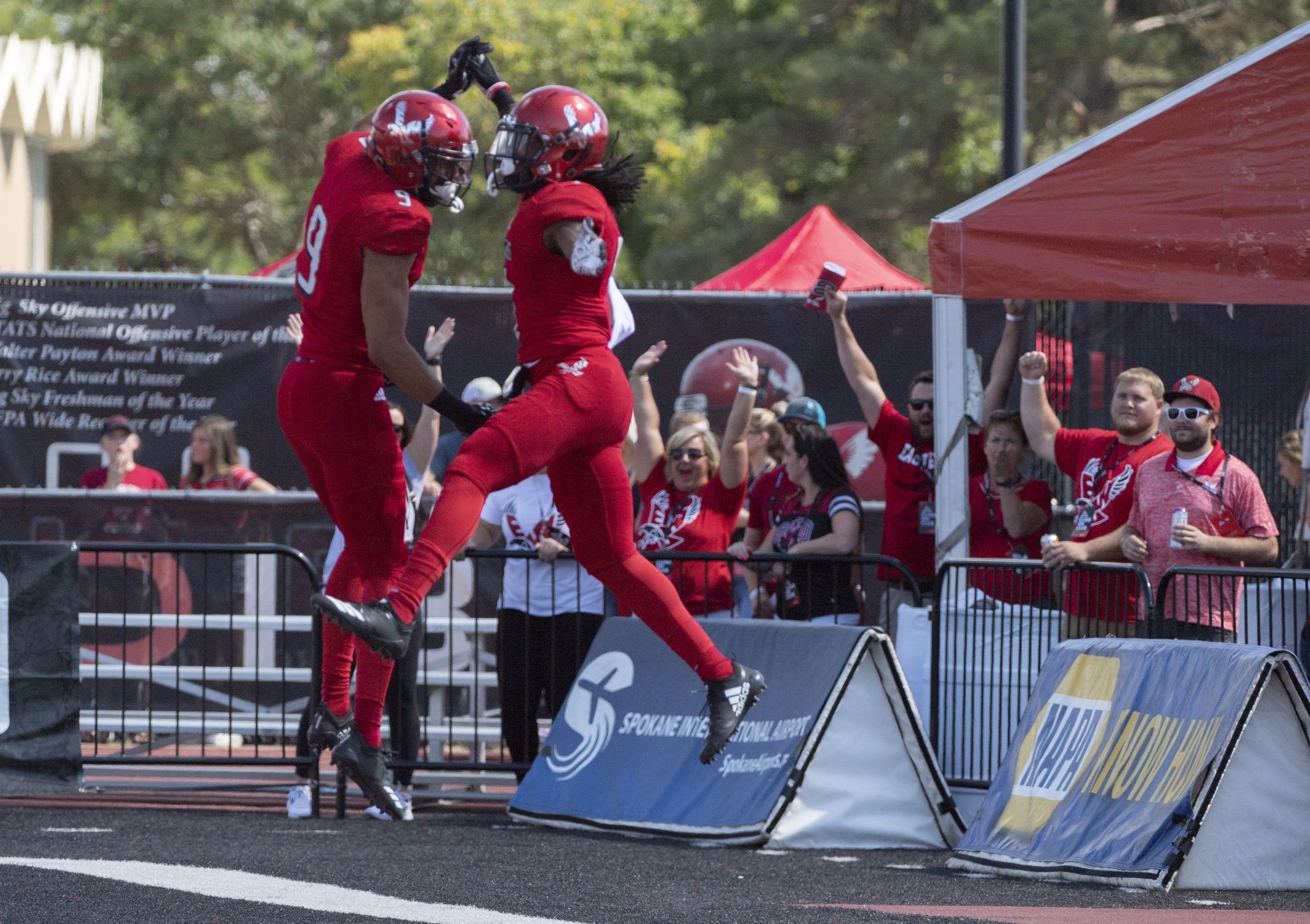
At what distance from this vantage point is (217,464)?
1070cm

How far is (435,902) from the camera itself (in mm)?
5852

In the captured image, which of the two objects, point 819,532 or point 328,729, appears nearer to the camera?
point 328,729

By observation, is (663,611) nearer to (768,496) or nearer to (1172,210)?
(1172,210)

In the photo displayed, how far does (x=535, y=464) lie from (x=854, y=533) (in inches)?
129

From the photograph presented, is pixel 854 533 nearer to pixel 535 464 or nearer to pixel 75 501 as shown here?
pixel 535 464

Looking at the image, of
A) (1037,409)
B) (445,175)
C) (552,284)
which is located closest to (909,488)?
(1037,409)

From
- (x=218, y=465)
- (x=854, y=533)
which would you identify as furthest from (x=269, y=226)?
(x=854, y=533)

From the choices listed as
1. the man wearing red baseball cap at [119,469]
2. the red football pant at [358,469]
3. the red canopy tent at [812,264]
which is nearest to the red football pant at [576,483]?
the red football pant at [358,469]

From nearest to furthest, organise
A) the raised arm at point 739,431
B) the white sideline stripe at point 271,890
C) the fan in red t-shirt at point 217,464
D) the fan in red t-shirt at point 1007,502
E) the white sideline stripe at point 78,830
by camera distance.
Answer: the white sideline stripe at point 271,890
the white sideline stripe at point 78,830
the fan in red t-shirt at point 1007,502
the raised arm at point 739,431
the fan in red t-shirt at point 217,464

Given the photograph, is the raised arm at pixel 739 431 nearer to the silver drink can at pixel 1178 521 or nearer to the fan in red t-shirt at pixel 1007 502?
the fan in red t-shirt at pixel 1007 502

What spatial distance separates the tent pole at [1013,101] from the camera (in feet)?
37.7

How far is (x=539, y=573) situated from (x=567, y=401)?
3266 mm

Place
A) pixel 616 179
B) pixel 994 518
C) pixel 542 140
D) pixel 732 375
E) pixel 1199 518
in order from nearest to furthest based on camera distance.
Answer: pixel 542 140, pixel 616 179, pixel 1199 518, pixel 994 518, pixel 732 375

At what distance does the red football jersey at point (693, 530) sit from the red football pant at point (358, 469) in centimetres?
289
